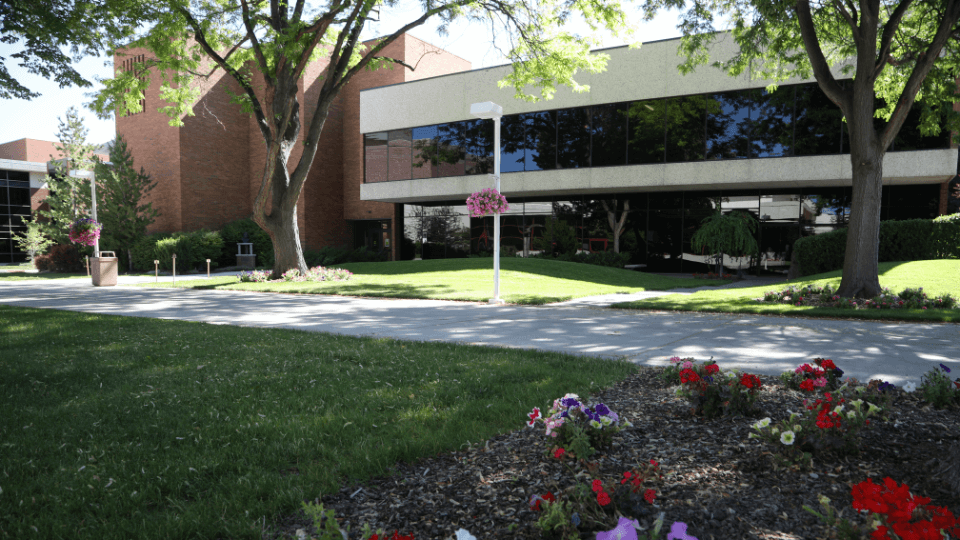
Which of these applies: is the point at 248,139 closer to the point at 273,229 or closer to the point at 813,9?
the point at 273,229

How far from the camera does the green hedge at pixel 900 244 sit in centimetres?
1631

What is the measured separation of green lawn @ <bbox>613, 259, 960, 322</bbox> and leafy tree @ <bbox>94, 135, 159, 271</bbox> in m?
27.1

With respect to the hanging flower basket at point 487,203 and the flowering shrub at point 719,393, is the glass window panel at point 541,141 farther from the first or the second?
the flowering shrub at point 719,393

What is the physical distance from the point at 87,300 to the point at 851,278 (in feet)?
57.0

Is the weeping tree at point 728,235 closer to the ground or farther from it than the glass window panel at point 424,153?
closer to the ground

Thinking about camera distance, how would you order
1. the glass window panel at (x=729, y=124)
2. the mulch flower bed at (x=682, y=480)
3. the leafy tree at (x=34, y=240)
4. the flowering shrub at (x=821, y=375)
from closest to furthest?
the mulch flower bed at (x=682, y=480) < the flowering shrub at (x=821, y=375) < the glass window panel at (x=729, y=124) < the leafy tree at (x=34, y=240)

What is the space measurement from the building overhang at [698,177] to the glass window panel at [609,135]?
56 cm

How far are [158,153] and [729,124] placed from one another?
29652mm

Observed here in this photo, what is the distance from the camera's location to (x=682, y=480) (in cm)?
292

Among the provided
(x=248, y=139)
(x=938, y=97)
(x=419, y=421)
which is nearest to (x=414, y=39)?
(x=248, y=139)

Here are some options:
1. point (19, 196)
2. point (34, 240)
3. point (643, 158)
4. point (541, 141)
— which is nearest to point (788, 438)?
point (643, 158)

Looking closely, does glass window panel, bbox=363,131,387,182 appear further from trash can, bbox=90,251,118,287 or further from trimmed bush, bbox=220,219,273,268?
trash can, bbox=90,251,118,287

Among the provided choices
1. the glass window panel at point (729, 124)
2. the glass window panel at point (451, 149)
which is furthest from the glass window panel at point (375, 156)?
the glass window panel at point (729, 124)

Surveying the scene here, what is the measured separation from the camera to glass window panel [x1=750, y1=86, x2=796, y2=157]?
20.5m
